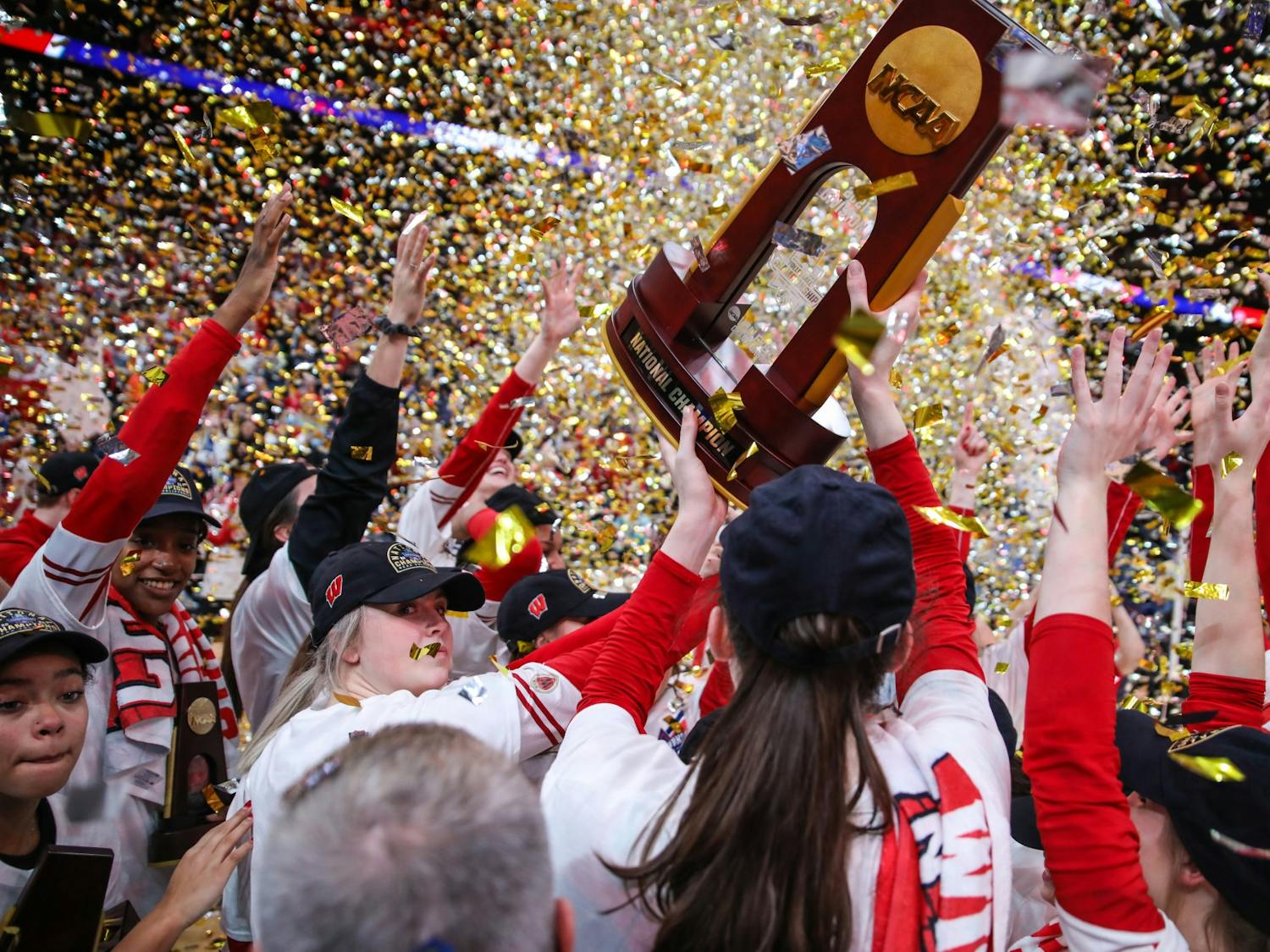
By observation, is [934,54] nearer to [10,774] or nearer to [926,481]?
[926,481]

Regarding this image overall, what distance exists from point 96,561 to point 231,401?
3687 millimetres

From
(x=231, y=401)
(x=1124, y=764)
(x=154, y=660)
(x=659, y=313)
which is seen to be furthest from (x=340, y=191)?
(x=1124, y=764)

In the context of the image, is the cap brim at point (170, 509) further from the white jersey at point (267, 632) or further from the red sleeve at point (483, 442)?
the red sleeve at point (483, 442)

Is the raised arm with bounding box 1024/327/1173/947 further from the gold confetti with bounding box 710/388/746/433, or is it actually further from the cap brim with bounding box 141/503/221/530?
the cap brim with bounding box 141/503/221/530

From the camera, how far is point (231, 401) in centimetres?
521

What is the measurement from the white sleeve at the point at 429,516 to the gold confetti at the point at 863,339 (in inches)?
65.7

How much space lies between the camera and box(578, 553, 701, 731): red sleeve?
51.8 inches

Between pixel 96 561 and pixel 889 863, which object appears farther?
pixel 96 561

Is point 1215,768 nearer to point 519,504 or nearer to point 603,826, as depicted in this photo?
point 603,826

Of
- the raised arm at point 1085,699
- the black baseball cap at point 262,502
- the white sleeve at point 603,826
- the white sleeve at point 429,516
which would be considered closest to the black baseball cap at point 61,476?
the black baseball cap at point 262,502

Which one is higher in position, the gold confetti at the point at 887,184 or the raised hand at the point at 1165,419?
the raised hand at the point at 1165,419

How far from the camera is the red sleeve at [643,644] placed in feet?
4.31

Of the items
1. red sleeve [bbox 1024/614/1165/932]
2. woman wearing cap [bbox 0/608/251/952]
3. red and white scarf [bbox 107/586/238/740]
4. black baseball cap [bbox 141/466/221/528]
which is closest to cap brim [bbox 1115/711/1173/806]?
red sleeve [bbox 1024/614/1165/932]

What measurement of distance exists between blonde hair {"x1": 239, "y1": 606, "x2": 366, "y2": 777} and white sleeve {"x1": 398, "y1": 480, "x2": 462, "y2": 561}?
1.07m
